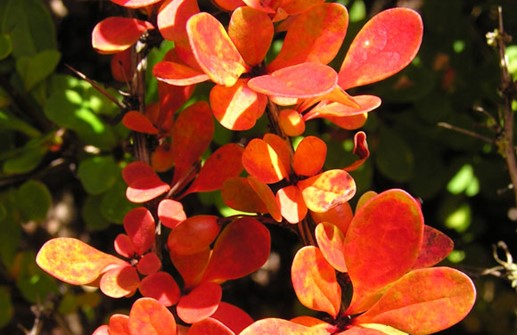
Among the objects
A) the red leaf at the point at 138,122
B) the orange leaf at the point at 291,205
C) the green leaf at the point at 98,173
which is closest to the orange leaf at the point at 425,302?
the orange leaf at the point at 291,205

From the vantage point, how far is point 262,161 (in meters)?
0.65

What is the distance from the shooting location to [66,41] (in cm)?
152

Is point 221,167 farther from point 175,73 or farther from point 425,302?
point 425,302

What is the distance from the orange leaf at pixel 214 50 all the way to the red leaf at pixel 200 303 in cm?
21

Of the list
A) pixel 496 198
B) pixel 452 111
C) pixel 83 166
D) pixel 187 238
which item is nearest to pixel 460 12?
Answer: pixel 452 111

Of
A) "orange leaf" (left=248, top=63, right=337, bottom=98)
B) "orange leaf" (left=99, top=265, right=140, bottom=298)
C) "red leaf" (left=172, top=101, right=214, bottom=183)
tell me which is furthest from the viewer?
"red leaf" (left=172, top=101, right=214, bottom=183)

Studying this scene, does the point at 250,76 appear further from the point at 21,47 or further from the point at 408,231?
the point at 21,47

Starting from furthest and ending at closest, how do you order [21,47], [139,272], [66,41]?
[66,41], [21,47], [139,272]

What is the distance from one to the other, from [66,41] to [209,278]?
958 mm

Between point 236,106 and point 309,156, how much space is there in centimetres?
10

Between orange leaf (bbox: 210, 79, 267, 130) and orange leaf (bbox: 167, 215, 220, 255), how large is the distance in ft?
0.43

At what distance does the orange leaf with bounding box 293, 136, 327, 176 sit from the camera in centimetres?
68

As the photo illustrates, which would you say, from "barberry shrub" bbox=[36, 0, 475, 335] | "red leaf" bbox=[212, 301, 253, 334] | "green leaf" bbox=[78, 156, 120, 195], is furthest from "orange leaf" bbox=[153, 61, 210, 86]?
"green leaf" bbox=[78, 156, 120, 195]

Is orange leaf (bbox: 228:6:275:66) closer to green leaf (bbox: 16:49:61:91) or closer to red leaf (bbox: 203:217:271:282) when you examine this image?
red leaf (bbox: 203:217:271:282)
